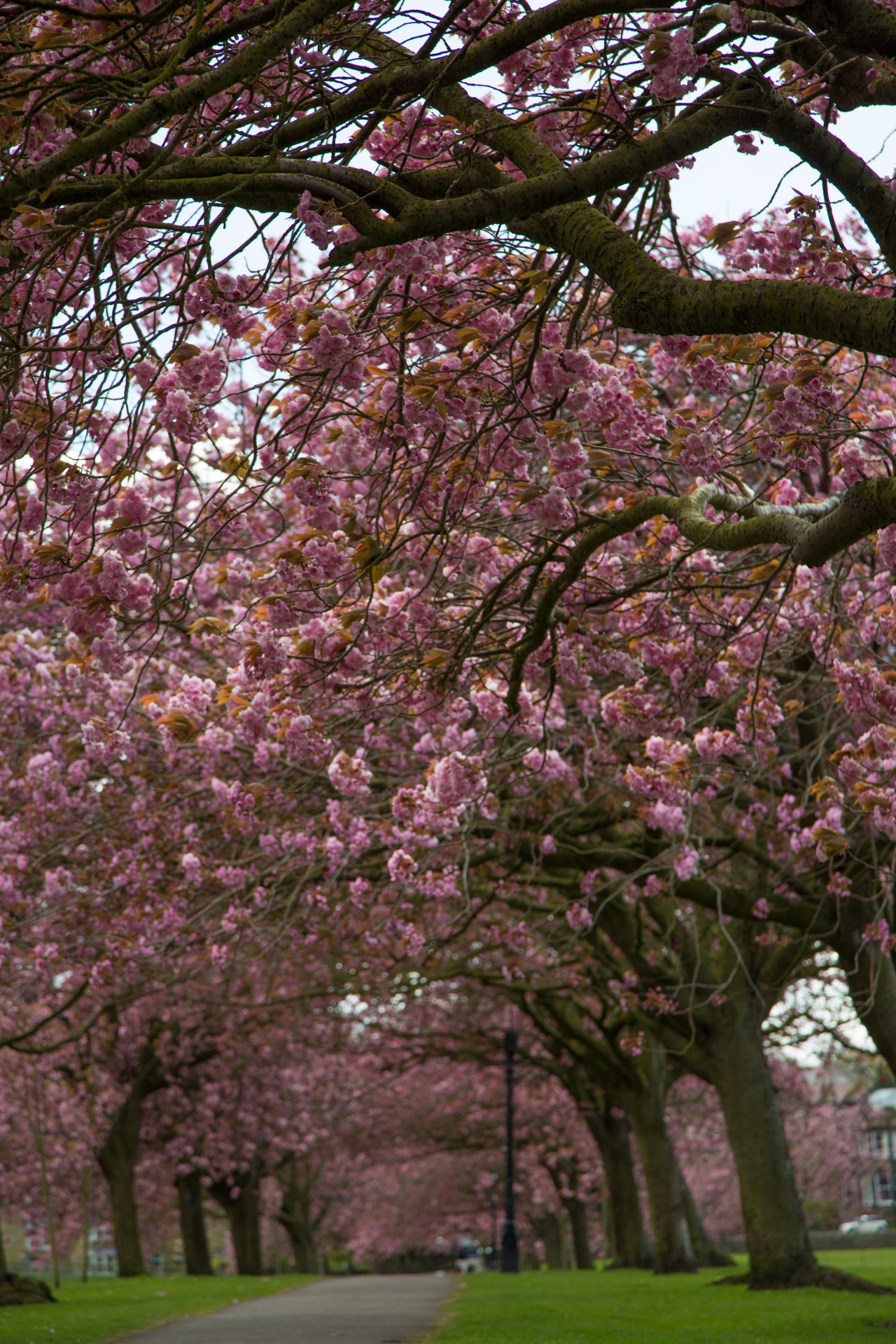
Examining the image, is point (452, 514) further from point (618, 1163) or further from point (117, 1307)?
point (618, 1163)

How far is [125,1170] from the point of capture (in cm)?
2675

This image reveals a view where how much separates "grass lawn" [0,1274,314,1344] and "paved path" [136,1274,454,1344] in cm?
43

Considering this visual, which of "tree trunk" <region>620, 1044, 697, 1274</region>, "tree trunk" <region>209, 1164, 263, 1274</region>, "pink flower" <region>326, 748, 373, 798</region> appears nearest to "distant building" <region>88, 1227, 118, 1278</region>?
"tree trunk" <region>209, 1164, 263, 1274</region>

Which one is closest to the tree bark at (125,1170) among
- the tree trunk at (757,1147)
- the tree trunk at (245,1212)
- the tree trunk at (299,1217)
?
the tree trunk at (245,1212)

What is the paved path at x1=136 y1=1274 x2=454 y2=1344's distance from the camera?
12344mm

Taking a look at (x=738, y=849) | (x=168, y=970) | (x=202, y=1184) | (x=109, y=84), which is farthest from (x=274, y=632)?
(x=202, y=1184)

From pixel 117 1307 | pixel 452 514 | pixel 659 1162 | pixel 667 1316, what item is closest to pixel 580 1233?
pixel 659 1162

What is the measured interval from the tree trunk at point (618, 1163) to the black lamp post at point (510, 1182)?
232cm

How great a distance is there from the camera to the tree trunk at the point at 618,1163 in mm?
25422

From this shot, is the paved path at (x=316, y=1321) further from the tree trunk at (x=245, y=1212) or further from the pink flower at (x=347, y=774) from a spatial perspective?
the tree trunk at (x=245, y=1212)

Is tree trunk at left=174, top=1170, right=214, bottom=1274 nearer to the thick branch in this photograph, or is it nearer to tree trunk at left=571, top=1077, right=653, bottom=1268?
tree trunk at left=571, top=1077, right=653, bottom=1268

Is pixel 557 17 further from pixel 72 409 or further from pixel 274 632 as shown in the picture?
pixel 274 632

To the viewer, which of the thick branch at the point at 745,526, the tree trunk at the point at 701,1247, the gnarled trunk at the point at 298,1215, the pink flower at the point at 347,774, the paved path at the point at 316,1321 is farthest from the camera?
the gnarled trunk at the point at 298,1215

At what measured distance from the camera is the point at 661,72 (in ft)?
18.0
